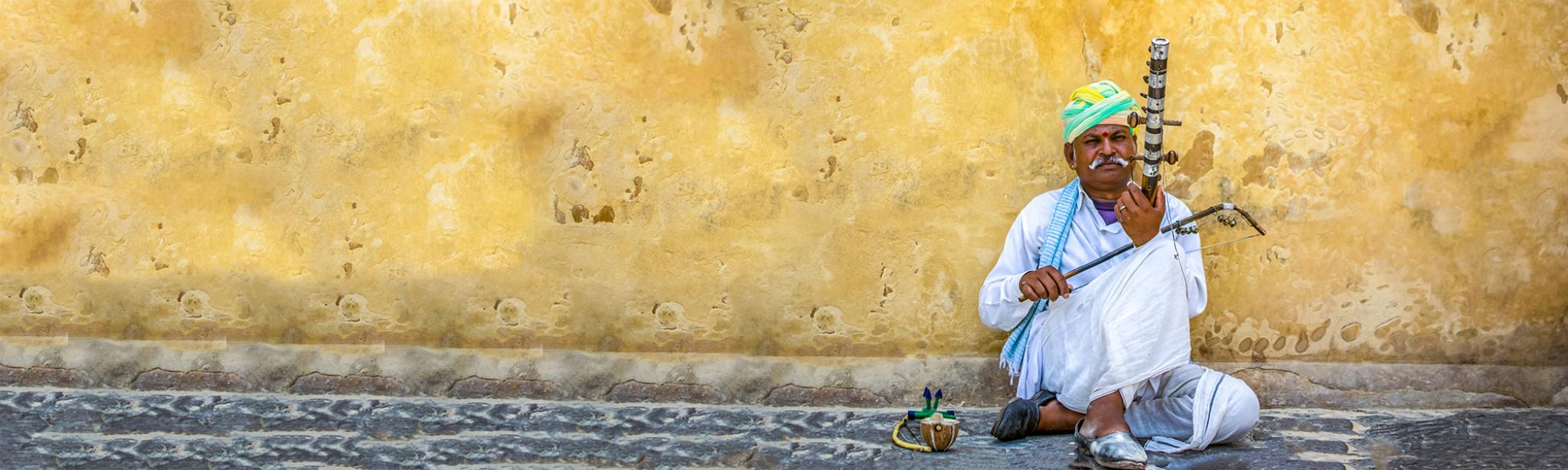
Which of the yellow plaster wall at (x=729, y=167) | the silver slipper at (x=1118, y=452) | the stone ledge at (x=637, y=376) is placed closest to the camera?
the silver slipper at (x=1118, y=452)

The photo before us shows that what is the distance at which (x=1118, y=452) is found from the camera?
4.11 meters

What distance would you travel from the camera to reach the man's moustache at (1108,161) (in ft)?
14.6

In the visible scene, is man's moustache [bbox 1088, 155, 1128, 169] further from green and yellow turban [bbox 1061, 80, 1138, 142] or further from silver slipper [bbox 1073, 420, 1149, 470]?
A: silver slipper [bbox 1073, 420, 1149, 470]

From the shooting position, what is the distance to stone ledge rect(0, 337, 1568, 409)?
4930 mm

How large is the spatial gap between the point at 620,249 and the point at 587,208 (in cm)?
18

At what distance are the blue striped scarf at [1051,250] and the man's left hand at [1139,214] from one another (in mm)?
236

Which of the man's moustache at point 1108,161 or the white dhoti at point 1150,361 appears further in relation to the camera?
the man's moustache at point 1108,161

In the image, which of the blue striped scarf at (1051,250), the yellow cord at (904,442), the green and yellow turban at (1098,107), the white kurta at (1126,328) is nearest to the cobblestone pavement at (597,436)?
the yellow cord at (904,442)

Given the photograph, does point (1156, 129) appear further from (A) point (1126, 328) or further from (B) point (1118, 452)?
(B) point (1118, 452)

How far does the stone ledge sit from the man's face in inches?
35.2

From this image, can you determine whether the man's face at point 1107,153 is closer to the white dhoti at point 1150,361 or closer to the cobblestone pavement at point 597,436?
the white dhoti at point 1150,361

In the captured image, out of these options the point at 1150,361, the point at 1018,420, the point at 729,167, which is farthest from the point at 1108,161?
the point at 729,167

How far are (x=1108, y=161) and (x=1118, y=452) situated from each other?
90 cm

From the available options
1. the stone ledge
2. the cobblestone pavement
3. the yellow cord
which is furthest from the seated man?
the stone ledge
